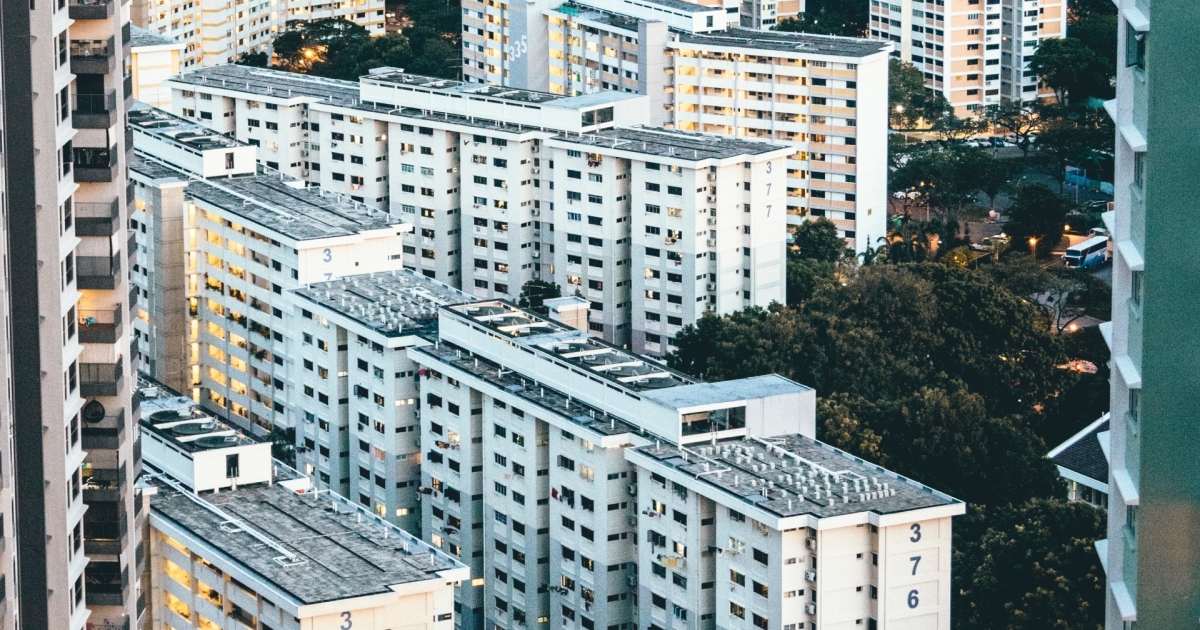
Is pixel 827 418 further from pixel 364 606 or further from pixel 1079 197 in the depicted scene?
pixel 1079 197

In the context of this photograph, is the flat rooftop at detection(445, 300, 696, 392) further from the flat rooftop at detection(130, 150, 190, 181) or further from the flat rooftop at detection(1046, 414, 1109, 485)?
the flat rooftop at detection(130, 150, 190, 181)

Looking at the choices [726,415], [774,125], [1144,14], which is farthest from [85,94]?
[774,125]

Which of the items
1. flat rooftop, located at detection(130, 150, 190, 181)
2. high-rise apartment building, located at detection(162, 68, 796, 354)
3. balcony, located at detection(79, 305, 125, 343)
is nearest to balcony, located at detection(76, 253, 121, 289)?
balcony, located at detection(79, 305, 125, 343)

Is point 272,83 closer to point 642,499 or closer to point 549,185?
point 549,185

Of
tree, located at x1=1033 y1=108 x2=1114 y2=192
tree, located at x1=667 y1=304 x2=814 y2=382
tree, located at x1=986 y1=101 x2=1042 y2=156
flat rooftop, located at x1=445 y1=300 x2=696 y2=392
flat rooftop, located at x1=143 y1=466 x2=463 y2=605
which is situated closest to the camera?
Result: flat rooftop, located at x1=143 y1=466 x2=463 y2=605

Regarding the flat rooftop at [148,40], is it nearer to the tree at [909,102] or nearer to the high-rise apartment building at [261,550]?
the tree at [909,102]

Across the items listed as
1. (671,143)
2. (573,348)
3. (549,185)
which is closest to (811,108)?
(671,143)

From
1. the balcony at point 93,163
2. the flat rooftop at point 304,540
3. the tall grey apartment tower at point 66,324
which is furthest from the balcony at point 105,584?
the flat rooftop at point 304,540
